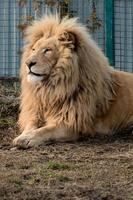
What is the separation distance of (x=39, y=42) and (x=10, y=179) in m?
2.47

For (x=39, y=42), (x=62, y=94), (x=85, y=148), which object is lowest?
(x=85, y=148)

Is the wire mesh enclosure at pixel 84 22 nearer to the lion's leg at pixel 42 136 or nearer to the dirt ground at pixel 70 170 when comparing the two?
the dirt ground at pixel 70 170

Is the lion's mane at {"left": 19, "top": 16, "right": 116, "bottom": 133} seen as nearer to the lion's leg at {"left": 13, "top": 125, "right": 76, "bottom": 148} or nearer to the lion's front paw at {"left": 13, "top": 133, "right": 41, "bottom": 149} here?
the lion's leg at {"left": 13, "top": 125, "right": 76, "bottom": 148}

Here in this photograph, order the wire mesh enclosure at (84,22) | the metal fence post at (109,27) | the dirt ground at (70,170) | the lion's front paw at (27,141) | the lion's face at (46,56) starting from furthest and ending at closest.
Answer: the wire mesh enclosure at (84,22) < the metal fence post at (109,27) < the lion's face at (46,56) < the lion's front paw at (27,141) < the dirt ground at (70,170)

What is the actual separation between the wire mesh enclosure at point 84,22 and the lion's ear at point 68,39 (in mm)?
3701

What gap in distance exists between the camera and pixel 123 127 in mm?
7391

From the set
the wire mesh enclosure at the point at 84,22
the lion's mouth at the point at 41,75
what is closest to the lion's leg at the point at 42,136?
the lion's mouth at the point at 41,75

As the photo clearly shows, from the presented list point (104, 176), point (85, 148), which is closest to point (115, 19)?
point (85, 148)

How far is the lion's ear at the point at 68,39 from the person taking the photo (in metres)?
7.11

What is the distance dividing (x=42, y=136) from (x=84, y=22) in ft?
16.6

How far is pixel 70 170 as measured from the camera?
559 centimetres

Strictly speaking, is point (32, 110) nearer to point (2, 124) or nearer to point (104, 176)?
point (2, 124)

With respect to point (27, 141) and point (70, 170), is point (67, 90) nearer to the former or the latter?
point (27, 141)

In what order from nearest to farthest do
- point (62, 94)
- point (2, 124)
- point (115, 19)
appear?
1. point (62, 94)
2. point (2, 124)
3. point (115, 19)
